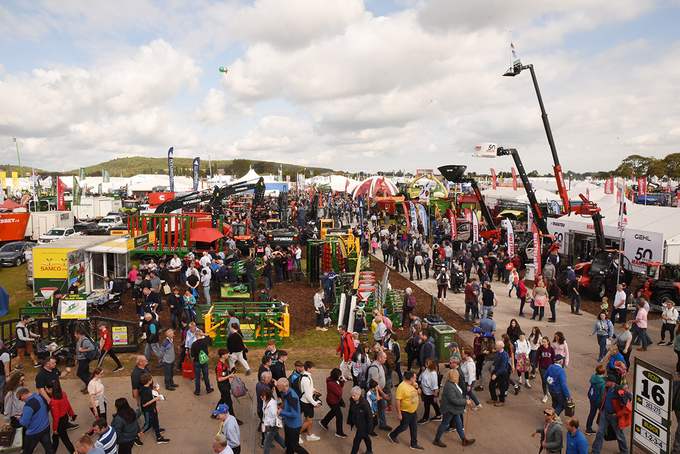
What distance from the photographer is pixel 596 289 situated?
14.6 m

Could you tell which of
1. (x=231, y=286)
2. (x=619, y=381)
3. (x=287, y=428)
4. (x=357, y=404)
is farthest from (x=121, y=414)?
(x=231, y=286)

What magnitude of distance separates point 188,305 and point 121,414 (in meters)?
6.30

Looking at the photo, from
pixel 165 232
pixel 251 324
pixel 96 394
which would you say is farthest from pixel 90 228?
pixel 96 394

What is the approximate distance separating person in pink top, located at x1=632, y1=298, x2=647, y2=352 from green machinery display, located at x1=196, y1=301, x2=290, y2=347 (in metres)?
8.76

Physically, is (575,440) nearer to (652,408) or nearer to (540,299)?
(652,408)

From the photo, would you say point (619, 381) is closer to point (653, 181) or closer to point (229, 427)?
point (229, 427)

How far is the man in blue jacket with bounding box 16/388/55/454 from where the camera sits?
5609mm

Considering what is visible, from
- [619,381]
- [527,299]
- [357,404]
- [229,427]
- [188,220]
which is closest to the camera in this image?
[229,427]

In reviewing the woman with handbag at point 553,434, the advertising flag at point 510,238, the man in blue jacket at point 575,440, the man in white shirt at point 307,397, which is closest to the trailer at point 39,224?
the man in white shirt at point 307,397

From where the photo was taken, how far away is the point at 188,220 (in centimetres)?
1927

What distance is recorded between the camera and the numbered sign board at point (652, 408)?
15.7 ft

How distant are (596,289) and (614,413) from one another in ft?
33.0

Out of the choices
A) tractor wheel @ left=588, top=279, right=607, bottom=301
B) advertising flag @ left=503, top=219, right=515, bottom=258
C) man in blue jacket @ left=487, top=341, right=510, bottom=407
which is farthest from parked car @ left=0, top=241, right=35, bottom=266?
tractor wheel @ left=588, top=279, right=607, bottom=301

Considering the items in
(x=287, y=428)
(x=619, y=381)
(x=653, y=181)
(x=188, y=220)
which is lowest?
(x=287, y=428)
